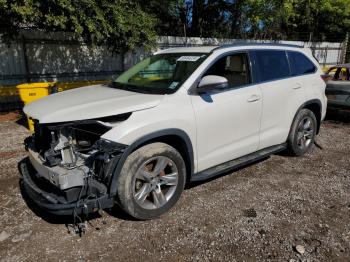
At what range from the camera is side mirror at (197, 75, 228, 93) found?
3.72m

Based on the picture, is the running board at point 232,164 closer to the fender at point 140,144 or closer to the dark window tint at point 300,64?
the fender at point 140,144

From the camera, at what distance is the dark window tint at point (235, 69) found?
431 centimetres

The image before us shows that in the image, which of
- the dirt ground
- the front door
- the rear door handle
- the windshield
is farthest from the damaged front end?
the rear door handle

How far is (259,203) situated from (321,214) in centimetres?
70

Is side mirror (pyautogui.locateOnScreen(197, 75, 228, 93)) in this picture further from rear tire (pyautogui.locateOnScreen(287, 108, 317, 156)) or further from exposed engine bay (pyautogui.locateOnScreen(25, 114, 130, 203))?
rear tire (pyautogui.locateOnScreen(287, 108, 317, 156))

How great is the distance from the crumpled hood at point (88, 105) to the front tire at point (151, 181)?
1.50ft

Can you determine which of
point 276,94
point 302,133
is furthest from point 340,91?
point 276,94

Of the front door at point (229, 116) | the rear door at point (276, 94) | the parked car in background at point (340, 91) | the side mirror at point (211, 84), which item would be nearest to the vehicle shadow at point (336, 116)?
the parked car in background at point (340, 91)

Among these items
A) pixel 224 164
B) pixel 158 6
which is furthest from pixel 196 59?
pixel 158 6

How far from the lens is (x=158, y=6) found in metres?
15.5

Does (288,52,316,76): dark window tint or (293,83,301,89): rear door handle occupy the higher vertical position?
(288,52,316,76): dark window tint

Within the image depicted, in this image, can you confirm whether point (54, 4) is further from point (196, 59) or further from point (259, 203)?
point (259, 203)

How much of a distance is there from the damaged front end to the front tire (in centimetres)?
17

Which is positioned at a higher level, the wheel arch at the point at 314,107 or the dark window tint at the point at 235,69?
the dark window tint at the point at 235,69
